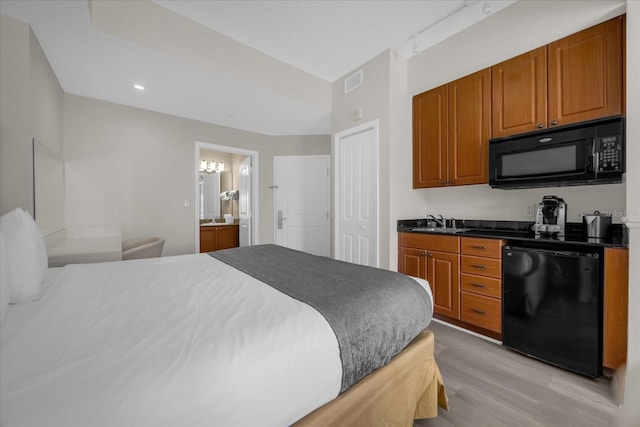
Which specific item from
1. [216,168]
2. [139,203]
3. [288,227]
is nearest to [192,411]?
[139,203]

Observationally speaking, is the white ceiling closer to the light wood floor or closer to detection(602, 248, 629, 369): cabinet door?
detection(602, 248, 629, 369): cabinet door

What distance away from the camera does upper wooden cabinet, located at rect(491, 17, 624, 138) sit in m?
1.82

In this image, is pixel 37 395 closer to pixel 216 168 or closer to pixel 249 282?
pixel 249 282

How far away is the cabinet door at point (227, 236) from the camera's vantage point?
504 cm

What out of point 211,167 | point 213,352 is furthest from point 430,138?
point 211,167

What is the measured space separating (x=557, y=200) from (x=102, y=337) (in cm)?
298

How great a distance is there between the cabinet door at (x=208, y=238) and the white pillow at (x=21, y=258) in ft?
11.7

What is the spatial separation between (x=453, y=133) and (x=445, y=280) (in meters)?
1.50

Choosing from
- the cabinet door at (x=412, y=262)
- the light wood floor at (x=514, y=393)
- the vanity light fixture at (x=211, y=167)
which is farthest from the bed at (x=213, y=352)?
the vanity light fixture at (x=211, y=167)

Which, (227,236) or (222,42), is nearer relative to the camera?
(222,42)

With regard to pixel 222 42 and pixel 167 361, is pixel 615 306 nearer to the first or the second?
pixel 167 361

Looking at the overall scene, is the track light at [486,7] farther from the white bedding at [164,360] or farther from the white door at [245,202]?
the white door at [245,202]

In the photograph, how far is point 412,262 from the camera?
9.02ft

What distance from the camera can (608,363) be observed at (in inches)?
65.7
